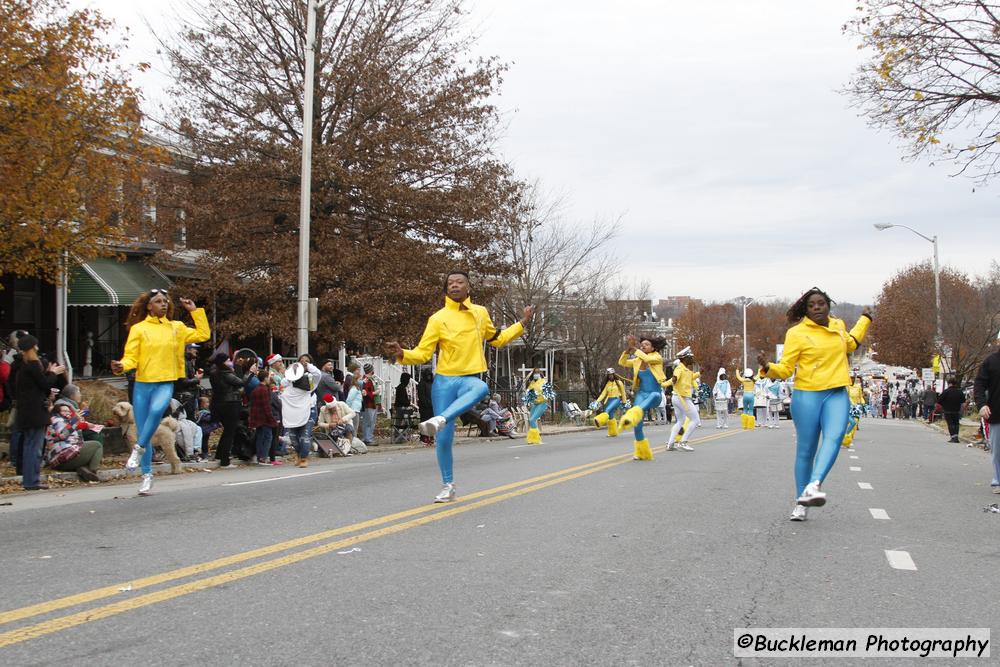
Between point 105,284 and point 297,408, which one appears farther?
point 105,284

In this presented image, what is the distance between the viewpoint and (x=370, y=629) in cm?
465

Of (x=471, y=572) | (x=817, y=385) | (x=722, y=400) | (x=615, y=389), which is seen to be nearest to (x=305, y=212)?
(x=615, y=389)

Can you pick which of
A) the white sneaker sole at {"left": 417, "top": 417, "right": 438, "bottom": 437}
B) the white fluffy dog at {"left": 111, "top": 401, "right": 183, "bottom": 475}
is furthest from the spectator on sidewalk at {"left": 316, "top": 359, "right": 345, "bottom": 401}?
the white sneaker sole at {"left": 417, "top": 417, "right": 438, "bottom": 437}

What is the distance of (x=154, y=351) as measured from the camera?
394 inches

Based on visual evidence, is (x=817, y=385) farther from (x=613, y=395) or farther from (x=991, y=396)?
(x=613, y=395)

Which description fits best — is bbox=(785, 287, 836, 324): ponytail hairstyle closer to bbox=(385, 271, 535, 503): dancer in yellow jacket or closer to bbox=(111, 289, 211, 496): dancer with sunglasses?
bbox=(385, 271, 535, 503): dancer in yellow jacket

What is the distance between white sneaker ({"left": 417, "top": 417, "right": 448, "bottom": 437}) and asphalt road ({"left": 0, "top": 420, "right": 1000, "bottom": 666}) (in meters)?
0.70

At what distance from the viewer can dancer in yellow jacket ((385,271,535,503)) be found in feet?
29.6

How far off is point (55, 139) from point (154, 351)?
288 inches

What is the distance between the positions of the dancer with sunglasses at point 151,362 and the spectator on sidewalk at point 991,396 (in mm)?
8473

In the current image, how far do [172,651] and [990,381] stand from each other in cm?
923

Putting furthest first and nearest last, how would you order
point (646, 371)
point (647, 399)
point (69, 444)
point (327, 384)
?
point (327, 384) → point (646, 371) → point (647, 399) → point (69, 444)

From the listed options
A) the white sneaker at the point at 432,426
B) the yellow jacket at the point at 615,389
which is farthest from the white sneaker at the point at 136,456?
the yellow jacket at the point at 615,389

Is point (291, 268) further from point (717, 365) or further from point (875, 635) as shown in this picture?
point (717, 365)
